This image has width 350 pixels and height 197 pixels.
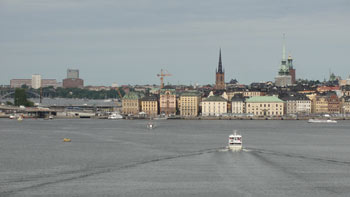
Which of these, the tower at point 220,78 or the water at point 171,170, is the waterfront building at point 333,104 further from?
the water at point 171,170

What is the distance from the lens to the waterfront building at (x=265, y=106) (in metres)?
127

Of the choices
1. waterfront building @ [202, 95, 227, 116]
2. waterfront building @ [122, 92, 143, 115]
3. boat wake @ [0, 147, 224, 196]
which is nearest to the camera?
boat wake @ [0, 147, 224, 196]

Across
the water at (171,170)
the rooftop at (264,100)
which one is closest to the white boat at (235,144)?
the water at (171,170)

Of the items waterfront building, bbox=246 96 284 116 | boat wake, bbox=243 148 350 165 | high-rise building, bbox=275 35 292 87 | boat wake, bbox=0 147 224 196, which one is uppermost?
high-rise building, bbox=275 35 292 87

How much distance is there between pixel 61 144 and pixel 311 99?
95.1 meters

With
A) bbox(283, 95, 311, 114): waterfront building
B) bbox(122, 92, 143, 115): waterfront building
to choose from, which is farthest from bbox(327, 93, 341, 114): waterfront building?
bbox(122, 92, 143, 115): waterfront building

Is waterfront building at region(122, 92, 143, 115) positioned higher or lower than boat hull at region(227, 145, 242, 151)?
higher

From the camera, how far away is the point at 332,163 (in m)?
36.3

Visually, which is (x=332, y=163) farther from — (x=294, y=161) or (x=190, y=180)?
(x=190, y=180)

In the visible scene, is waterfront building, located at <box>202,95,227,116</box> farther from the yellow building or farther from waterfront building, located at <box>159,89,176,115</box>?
the yellow building

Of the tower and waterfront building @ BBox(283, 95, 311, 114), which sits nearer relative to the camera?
waterfront building @ BBox(283, 95, 311, 114)

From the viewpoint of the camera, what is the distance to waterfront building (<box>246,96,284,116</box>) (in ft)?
417

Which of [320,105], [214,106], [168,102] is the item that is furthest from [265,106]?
[168,102]

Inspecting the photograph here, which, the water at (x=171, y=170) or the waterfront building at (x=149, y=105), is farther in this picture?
the waterfront building at (x=149, y=105)
